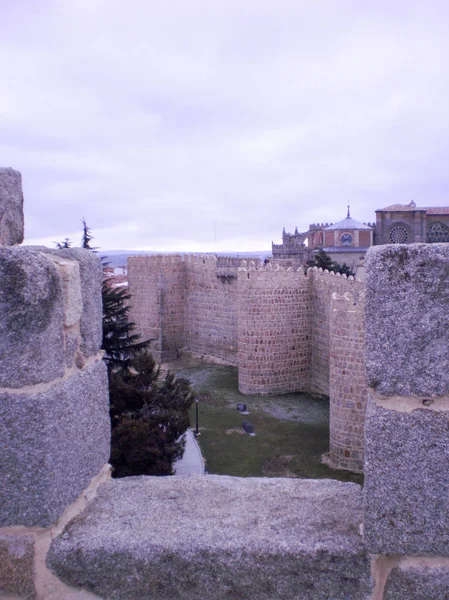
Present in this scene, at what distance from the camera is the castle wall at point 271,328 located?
1238 cm

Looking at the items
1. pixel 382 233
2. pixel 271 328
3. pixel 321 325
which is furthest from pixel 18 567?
pixel 382 233

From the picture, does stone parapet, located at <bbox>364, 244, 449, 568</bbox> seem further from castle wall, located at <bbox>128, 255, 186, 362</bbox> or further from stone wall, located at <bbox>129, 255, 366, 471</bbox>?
castle wall, located at <bbox>128, 255, 186, 362</bbox>

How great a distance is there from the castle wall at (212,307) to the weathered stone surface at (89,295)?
1389cm

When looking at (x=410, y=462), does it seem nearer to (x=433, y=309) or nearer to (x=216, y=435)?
(x=433, y=309)

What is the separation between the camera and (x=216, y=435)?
31.3ft

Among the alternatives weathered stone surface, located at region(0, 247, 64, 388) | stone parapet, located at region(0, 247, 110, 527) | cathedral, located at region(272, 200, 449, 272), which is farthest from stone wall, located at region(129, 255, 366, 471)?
cathedral, located at region(272, 200, 449, 272)

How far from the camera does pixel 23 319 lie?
65.4 inches

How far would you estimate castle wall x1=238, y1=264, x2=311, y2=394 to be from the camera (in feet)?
40.6

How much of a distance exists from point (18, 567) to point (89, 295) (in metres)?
0.92

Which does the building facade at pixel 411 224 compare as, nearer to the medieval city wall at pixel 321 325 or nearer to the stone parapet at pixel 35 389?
the medieval city wall at pixel 321 325

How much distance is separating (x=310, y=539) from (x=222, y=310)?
14754 mm

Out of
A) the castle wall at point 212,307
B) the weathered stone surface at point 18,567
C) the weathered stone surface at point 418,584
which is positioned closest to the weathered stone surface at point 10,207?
the weathered stone surface at point 18,567

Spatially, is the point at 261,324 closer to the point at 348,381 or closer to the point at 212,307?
the point at 348,381

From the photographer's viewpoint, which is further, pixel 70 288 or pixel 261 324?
pixel 261 324
